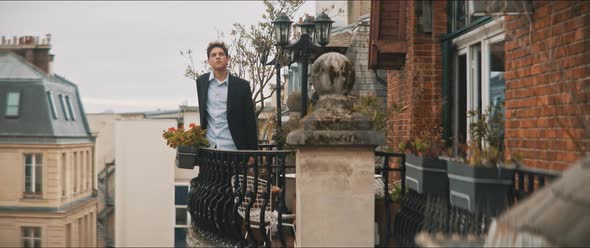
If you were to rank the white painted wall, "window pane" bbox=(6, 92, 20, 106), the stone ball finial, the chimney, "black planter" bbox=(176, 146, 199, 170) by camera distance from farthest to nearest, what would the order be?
"window pane" bbox=(6, 92, 20, 106)
the white painted wall
the chimney
"black planter" bbox=(176, 146, 199, 170)
the stone ball finial

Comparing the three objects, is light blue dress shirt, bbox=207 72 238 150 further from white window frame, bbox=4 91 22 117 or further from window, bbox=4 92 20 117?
window, bbox=4 92 20 117

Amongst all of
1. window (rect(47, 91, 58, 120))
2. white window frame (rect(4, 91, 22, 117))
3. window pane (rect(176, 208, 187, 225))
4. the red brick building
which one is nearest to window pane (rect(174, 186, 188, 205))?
window pane (rect(176, 208, 187, 225))

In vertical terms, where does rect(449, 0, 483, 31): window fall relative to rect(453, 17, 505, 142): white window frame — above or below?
above

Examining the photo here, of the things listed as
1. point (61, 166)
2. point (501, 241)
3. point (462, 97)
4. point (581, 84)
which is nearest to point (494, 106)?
point (462, 97)

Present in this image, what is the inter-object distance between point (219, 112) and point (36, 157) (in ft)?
111

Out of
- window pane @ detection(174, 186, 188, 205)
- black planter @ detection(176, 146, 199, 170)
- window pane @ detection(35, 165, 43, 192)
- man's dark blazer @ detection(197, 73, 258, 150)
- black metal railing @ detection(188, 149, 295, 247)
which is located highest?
man's dark blazer @ detection(197, 73, 258, 150)

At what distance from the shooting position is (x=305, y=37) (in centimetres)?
1248

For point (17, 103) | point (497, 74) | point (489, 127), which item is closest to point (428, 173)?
point (489, 127)

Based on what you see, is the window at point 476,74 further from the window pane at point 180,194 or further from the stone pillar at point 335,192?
the window pane at point 180,194

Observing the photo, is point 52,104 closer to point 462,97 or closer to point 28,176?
point 28,176

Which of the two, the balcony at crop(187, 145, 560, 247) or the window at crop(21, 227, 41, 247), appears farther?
the window at crop(21, 227, 41, 247)

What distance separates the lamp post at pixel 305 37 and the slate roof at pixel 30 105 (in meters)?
27.7

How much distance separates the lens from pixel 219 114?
784cm

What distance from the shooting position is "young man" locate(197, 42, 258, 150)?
773cm
